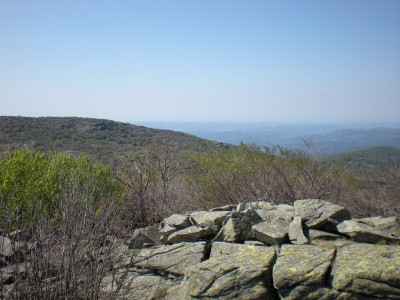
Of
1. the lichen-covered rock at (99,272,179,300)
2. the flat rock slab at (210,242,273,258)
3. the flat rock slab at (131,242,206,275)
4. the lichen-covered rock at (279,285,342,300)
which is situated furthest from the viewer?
the flat rock slab at (131,242,206,275)

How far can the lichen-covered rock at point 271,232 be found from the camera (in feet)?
23.6

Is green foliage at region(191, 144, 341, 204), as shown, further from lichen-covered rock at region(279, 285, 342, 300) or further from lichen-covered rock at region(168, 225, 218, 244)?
lichen-covered rock at region(279, 285, 342, 300)

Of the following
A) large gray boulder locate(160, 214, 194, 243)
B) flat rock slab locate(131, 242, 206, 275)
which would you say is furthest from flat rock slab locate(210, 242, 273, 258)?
large gray boulder locate(160, 214, 194, 243)

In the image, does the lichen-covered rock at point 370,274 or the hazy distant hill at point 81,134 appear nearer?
the lichen-covered rock at point 370,274

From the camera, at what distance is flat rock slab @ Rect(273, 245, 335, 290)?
221 inches

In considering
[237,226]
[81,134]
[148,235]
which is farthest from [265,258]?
[81,134]

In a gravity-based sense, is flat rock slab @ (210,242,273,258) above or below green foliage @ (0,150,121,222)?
below

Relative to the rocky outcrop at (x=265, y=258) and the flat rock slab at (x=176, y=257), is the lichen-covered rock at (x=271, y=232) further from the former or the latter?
the flat rock slab at (x=176, y=257)

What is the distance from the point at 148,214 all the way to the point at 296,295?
8088mm

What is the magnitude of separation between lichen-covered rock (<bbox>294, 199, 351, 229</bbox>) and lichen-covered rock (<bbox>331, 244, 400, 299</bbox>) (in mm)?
1641

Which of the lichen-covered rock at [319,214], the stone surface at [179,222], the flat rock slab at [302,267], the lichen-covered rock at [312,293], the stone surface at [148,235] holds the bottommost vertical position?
the stone surface at [148,235]

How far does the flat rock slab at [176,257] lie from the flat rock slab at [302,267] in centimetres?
192

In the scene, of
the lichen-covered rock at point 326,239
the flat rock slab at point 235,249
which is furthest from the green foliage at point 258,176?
the flat rock slab at point 235,249

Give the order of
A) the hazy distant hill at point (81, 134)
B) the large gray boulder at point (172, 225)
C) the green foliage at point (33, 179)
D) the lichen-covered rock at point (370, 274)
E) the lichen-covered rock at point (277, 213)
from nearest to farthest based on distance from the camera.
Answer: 1. the lichen-covered rock at point (370, 274)
2. the lichen-covered rock at point (277, 213)
3. the large gray boulder at point (172, 225)
4. the green foliage at point (33, 179)
5. the hazy distant hill at point (81, 134)
